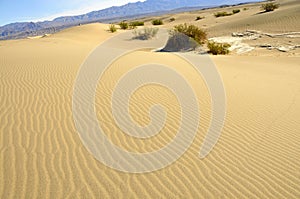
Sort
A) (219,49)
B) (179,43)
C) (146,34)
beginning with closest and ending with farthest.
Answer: (219,49), (179,43), (146,34)

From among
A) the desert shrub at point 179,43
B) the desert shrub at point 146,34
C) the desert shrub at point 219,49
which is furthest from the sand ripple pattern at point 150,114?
the desert shrub at point 146,34

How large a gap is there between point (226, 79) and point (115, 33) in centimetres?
2315

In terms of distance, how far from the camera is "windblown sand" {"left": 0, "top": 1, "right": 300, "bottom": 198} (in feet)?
12.1

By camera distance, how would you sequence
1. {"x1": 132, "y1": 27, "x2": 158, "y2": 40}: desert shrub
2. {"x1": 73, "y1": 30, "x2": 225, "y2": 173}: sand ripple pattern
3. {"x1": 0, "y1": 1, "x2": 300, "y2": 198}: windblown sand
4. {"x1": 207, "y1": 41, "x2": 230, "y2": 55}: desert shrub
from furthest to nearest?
{"x1": 132, "y1": 27, "x2": 158, "y2": 40}: desert shrub, {"x1": 207, "y1": 41, "x2": 230, "y2": 55}: desert shrub, {"x1": 73, "y1": 30, "x2": 225, "y2": 173}: sand ripple pattern, {"x1": 0, "y1": 1, "x2": 300, "y2": 198}: windblown sand

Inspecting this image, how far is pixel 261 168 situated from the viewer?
13.9 ft

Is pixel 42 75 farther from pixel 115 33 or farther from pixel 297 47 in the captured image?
pixel 115 33

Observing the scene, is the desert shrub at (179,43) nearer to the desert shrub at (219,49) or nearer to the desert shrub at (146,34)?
the desert shrub at (219,49)

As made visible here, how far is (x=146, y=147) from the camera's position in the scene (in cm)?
484

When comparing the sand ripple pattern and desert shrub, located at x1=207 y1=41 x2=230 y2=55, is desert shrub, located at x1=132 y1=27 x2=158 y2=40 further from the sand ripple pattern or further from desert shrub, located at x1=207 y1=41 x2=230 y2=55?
the sand ripple pattern

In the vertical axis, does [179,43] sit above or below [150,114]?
below

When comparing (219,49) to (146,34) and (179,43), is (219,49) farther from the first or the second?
(146,34)

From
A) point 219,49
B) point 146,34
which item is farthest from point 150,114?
point 146,34

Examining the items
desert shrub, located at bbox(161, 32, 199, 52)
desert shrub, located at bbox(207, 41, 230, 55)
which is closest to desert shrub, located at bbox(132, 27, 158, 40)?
desert shrub, located at bbox(161, 32, 199, 52)

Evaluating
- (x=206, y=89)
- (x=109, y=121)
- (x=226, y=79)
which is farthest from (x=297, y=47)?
(x=109, y=121)
